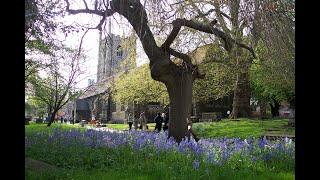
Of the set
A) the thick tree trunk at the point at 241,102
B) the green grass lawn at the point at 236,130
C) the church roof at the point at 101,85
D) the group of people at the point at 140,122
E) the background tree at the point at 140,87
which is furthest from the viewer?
the thick tree trunk at the point at 241,102

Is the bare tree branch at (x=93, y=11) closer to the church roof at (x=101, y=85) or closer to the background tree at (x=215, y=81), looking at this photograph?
the church roof at (x=101, y=85)

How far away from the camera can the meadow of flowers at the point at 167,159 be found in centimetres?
691

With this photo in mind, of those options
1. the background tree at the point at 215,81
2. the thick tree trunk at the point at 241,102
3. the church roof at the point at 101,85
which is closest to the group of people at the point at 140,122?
the church roof at the point at 101,85

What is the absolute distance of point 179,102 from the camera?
42.8 feet

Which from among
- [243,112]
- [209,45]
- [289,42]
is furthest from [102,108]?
[289,42]

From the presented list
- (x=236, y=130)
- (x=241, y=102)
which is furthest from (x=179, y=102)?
(x=241, y=102)

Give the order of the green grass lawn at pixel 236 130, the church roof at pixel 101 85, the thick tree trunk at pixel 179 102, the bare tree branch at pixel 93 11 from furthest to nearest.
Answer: the green grass lawn at pixel 236 130 → the church roof at pixel 101 85 → the thick tree trunk at pixel 179 102 → the bare tree branch at pixel 93 11

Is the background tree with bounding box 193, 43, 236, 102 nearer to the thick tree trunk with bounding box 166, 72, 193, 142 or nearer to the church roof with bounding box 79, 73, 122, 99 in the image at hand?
the church roof with bounding box 79, 73, 122, 99

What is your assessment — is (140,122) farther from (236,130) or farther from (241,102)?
(236,130)

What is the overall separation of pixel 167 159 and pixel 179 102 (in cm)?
490

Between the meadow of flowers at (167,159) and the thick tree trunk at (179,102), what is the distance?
2.27 meters
